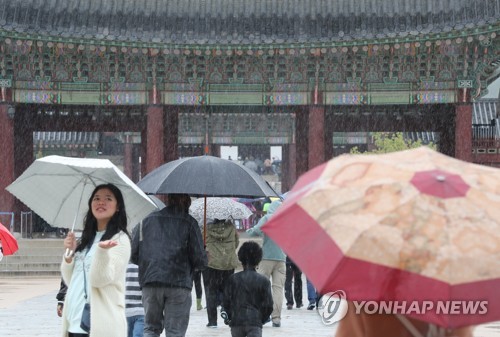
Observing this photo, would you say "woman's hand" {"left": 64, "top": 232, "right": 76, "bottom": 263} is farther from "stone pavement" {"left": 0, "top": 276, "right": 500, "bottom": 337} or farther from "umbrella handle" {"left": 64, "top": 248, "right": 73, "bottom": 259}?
"stone pavement" {"left": 0, "top": 276, "right": 500, "bottom": 337}

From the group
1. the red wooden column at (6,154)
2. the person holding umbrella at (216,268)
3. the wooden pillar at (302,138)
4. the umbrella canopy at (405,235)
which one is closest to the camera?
the umbrella canopy at (405,235)

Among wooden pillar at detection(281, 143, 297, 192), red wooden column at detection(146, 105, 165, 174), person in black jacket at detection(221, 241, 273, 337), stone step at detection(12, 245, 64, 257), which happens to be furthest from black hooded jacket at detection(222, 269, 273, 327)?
wooden pillar at detection(281, 143, 297, 192)

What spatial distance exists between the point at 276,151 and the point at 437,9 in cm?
4962

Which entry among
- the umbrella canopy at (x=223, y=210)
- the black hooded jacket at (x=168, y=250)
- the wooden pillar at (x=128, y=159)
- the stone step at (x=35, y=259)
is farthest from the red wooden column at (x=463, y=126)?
the wooden pillar at (x=128, y=159)

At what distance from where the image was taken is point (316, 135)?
2120cm

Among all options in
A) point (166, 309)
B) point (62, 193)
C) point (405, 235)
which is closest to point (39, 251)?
point (166, 309)

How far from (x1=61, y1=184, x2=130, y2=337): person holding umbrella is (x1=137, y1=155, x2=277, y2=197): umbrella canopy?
7.68 feet

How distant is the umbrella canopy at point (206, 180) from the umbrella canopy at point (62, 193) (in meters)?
1.38

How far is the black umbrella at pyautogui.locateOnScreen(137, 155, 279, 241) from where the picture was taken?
28.3 ft

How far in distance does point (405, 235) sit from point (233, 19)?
60.6ft

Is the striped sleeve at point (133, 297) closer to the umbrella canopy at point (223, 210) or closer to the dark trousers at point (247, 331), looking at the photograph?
the dark trousers at point (247, 331)

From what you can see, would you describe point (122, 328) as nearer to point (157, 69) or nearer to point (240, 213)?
point (240, 213)

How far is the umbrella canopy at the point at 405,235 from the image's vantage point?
326 centimetres

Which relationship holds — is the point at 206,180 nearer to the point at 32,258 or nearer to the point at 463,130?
the point at 463,130
